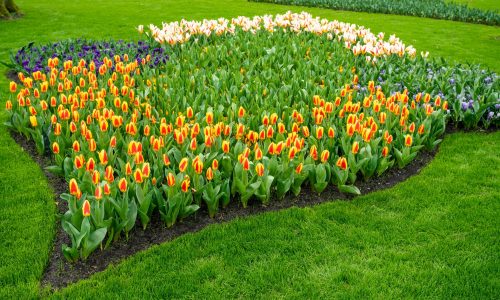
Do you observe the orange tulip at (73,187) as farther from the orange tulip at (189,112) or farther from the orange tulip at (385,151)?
the orange tulip at (385,151)

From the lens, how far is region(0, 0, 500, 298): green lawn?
13.6ft

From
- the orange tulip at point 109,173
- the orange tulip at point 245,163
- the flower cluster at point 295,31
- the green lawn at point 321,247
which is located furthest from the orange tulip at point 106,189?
the flower cluster at point 295,31

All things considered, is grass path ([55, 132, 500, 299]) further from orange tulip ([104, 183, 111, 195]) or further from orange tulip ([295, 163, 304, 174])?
orange tulip ([104, 183, 111, 195])

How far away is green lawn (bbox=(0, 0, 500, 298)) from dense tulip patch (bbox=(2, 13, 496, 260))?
34 centimetres

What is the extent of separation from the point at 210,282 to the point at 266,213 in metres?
1.26

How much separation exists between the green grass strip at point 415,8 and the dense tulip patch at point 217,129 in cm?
1318

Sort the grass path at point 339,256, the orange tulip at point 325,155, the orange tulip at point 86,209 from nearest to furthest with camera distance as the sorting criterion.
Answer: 1. the orange tulip at point 86,209
2. the grass path at point 339,256
3. the orange tulip at point 325,155

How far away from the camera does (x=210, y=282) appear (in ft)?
13.7

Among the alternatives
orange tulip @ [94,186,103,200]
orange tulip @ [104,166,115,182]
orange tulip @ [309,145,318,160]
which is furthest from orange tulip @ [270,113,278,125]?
orange tulip @ [94,186,103,200]

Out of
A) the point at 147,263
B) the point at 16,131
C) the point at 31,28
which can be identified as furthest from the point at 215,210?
the point at 31,28

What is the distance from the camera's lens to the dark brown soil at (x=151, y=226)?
14.1 feet

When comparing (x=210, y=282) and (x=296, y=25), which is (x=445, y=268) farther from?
(x=296, y=25)

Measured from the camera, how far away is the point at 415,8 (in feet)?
73.2

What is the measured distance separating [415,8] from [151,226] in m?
20.7
